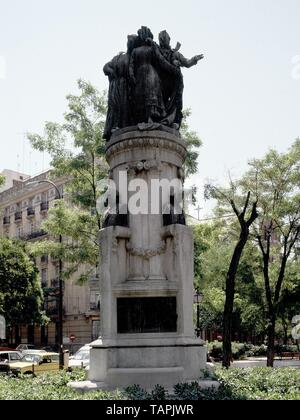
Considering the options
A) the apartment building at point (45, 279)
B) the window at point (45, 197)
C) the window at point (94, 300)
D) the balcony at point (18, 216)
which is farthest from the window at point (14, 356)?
the balcony at point (18, 216)

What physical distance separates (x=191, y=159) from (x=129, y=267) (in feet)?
41.2

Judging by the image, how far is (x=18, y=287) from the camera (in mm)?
44312

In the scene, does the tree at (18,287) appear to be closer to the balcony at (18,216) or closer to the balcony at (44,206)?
the balcony at (44,206)

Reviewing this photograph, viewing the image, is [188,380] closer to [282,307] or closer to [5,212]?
[282,307]

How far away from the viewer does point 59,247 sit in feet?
77.4

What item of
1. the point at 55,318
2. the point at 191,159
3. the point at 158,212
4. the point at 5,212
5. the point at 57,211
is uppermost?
the point at 5,212

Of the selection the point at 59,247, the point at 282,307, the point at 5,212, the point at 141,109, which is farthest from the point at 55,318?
the point at 141,109

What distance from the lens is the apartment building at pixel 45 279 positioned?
55.9 meters

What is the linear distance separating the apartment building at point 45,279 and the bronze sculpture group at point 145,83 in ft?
119

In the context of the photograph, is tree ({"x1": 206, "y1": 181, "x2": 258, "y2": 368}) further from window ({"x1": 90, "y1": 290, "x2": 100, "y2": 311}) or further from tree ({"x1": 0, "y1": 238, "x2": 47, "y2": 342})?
window ({"x1": 90, "y1": 290, "x2": 100, "y2": 311})

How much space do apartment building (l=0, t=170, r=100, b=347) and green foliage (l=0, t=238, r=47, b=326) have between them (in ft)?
12.2

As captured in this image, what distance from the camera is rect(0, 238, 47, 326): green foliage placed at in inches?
1700

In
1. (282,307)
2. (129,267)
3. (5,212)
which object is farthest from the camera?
(5,212)

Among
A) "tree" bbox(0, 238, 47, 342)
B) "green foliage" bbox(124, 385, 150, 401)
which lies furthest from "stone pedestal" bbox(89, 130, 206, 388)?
"tree" bbox(0, 238, 47, 342)
